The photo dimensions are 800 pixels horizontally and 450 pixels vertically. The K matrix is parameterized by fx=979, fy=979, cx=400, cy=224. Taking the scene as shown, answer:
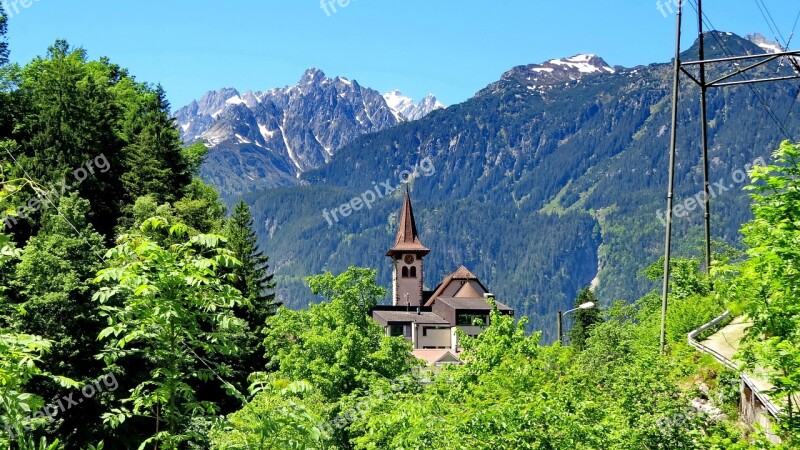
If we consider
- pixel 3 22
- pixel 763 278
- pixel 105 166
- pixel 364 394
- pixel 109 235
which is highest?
pixel 3 22

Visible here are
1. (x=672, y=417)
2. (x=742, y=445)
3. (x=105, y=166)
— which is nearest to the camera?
(x=742, y=445)

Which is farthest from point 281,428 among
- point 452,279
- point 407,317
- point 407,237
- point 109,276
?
point 407,237

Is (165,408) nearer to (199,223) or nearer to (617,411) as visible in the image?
(617,411)

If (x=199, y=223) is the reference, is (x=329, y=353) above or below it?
below

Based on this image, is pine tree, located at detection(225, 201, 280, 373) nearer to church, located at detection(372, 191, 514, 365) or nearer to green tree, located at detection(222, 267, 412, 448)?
green tree, located at detection(222, 267, 412, 448)

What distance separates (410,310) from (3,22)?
68483 millimetres

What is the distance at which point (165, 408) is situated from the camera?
10641mm

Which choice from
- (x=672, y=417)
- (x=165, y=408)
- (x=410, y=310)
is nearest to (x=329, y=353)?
(x=672, y=417)

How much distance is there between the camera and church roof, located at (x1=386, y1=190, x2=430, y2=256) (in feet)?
417

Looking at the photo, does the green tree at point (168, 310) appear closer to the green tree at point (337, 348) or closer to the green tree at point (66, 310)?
the green tree at point (66, 310)

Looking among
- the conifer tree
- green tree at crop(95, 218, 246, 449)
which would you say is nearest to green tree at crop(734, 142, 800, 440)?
green tree at crop(95, 218, 246, 449)

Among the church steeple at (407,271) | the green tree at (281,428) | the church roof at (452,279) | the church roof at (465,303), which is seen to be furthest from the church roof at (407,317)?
the green tree at (281,428)

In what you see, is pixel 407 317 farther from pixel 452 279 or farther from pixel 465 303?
pixel 452 279

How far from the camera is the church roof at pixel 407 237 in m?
127
